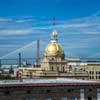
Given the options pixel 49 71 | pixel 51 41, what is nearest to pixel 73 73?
pixel 49 71

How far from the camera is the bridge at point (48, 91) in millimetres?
37312

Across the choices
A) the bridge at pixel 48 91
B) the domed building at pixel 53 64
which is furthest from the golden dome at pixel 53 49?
the bridge at pixel 48 91

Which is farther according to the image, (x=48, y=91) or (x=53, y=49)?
(x=53, y=49)

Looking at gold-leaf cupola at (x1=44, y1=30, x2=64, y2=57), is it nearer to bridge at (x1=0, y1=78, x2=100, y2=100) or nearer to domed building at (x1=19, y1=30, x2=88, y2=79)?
domed building at (x1=19, y1=30, x2=88, y2=79)

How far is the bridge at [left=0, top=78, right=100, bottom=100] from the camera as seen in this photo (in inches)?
1469

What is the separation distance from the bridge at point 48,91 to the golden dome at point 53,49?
235 feet

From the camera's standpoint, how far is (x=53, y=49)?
113 meters

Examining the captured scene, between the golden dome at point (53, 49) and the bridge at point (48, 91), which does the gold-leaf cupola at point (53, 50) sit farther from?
the bridge at point (48, 91)

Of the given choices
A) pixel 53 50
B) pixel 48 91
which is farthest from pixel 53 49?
pixel 48 91

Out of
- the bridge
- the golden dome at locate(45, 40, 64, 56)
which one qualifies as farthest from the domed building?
the bridge

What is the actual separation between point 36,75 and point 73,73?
9.49 metres

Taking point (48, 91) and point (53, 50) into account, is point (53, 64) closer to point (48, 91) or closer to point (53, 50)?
point (53, 50)

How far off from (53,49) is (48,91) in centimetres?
7446

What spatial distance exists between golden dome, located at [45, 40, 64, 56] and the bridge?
71.5 meters
